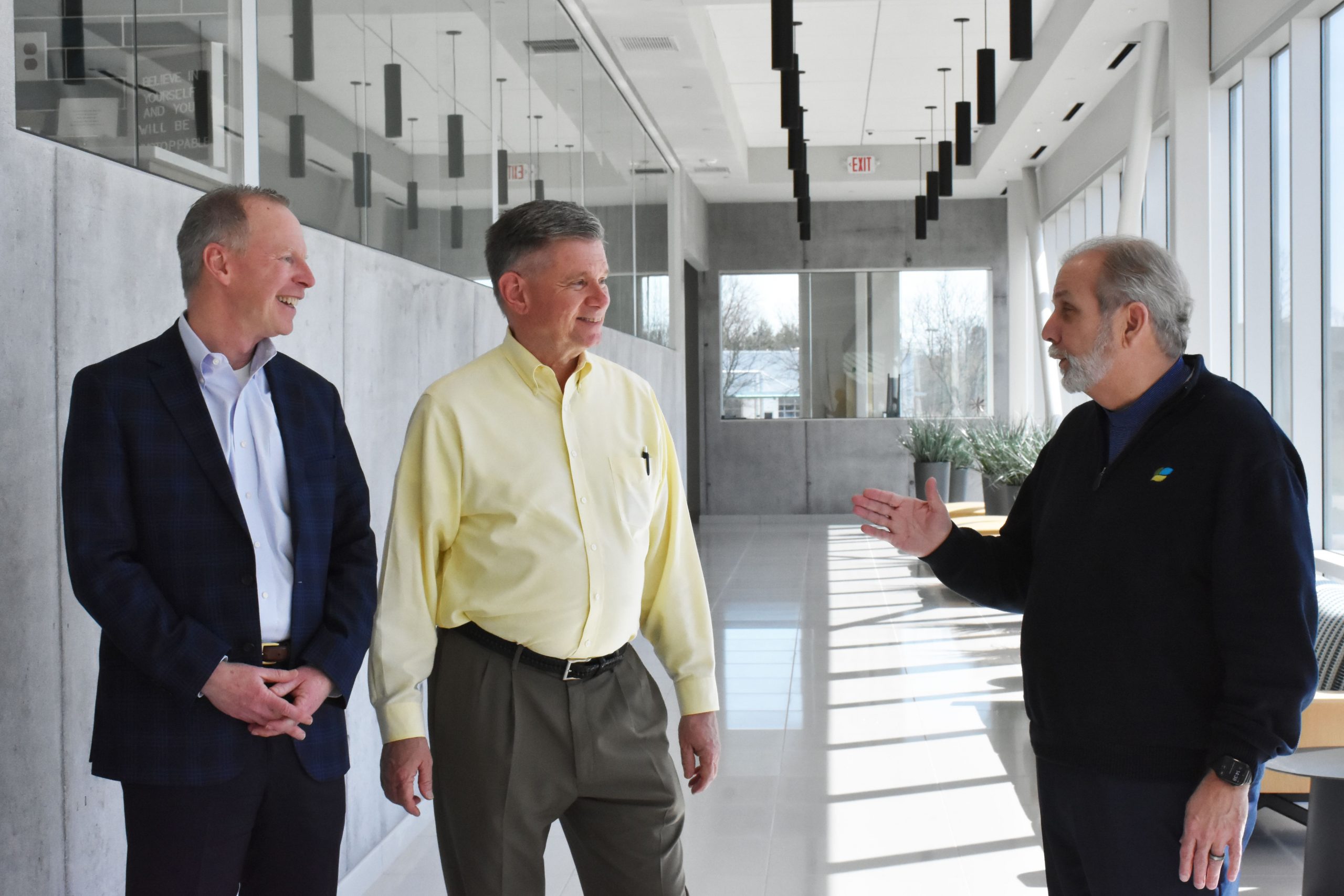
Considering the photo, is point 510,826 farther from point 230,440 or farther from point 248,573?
point 230,440

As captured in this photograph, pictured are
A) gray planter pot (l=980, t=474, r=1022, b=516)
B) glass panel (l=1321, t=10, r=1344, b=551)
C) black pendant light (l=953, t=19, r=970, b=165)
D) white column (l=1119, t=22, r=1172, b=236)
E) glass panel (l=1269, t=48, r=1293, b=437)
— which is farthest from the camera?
gray planter pot (l=980, t=474, r=1022, b=516)

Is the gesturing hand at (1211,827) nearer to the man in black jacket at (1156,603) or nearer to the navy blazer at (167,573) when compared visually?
the man in black jacket at (1156,603)

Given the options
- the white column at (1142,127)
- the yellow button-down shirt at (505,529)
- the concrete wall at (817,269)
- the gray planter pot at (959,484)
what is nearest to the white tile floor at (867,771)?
the yellow button-down shirt at (505,529)

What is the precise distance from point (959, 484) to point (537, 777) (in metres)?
12.4

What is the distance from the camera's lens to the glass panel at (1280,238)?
7031mm

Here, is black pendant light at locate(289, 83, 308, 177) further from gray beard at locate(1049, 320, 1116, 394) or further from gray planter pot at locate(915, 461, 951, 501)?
gray planter pot at locate(915, 461, 951, 501)

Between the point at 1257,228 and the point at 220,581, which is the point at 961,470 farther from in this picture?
the point at 220,581

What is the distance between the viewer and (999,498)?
10.5 metres

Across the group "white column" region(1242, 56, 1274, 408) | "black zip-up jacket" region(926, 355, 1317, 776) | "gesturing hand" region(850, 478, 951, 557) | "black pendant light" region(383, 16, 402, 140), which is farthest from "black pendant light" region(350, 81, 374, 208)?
"white column" region(1242, 56, 1274, 408)

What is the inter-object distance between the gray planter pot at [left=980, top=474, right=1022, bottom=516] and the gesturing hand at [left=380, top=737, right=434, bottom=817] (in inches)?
338

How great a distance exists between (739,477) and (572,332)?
1496 cm

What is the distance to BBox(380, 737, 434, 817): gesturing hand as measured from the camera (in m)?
2.06

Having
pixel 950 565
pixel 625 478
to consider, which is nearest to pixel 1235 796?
pixel 950 565

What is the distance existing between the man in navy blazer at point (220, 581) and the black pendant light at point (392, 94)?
241 centimetres
